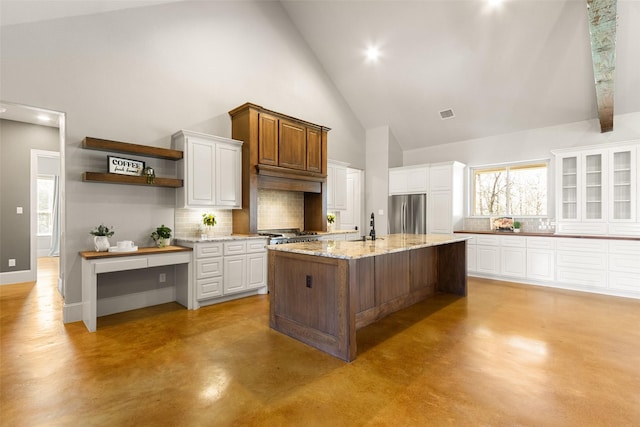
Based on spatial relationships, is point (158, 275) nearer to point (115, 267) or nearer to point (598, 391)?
point (115, 267)

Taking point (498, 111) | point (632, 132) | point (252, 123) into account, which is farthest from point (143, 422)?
point (632, 132)

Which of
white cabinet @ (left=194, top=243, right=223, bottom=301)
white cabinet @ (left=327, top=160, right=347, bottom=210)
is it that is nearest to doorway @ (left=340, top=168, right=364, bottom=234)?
white cabinet @ (left=327, top=160, right=347, bottom=210)

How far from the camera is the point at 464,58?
5.52m

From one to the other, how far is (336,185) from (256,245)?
266 centimetres

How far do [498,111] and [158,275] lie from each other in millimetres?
6777

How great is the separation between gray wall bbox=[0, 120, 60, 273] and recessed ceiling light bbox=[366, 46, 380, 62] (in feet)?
20.1

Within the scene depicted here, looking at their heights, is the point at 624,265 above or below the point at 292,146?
below

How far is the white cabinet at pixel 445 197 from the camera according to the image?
6616mm

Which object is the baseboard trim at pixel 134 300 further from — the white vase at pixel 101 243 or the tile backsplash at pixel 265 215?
the tile backsplash at pixel 265 215

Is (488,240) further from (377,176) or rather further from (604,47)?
(604,47)

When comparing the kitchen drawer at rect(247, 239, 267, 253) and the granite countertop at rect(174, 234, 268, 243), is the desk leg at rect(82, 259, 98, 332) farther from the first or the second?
the kitchen drawer at rect(247, 239, 267, 253)

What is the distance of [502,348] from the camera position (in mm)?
2926

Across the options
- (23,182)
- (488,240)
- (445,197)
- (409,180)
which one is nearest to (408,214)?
(409,180)

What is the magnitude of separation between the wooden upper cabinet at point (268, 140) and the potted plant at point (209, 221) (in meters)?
1.16
